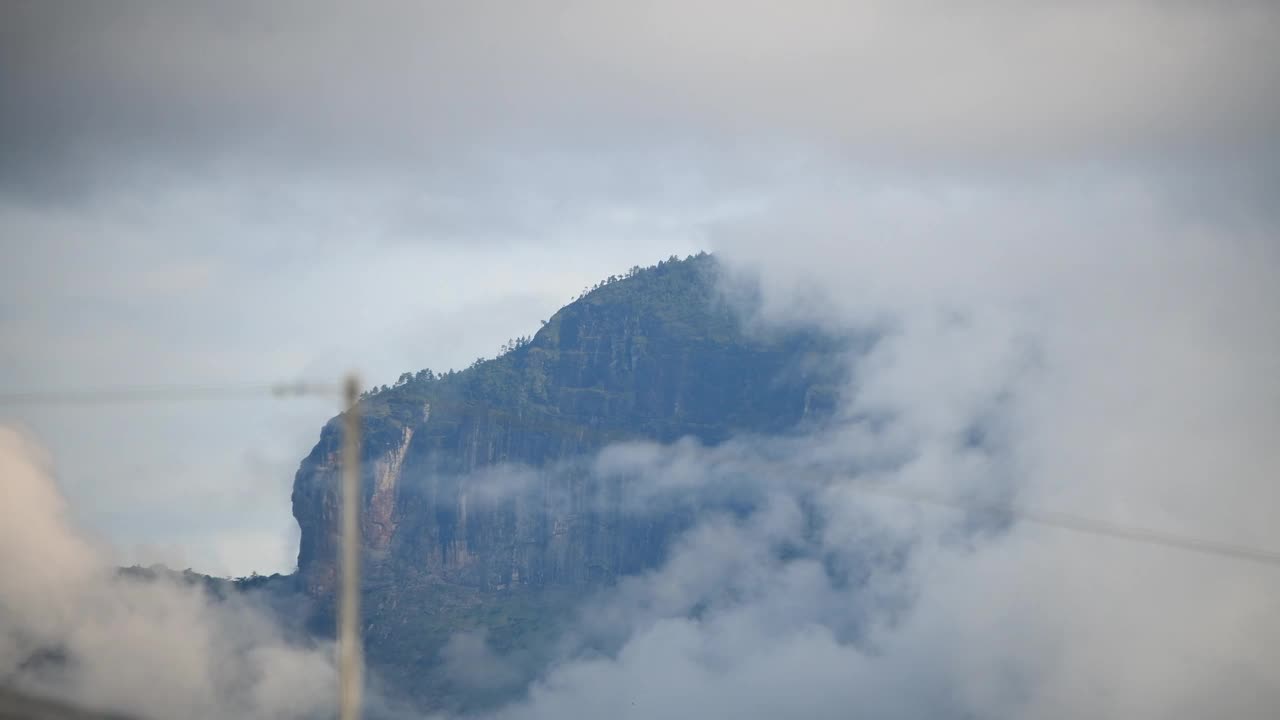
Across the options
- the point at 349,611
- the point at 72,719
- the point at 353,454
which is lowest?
the point at 72,719

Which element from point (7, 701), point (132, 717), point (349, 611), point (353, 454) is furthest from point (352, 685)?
point (7, 701)

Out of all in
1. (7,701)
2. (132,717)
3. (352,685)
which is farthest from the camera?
(7,701)

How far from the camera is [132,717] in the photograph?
101 metres

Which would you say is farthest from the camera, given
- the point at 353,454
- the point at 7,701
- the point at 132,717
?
the point at 7,701

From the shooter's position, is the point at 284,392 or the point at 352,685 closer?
the point at 352,685

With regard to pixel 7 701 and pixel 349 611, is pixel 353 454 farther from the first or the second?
pixel 7 701

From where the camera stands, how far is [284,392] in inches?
3696

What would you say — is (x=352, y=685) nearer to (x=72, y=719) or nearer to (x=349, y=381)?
(x=349, y=381)

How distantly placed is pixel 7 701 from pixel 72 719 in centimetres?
723

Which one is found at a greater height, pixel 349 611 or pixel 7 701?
pixel 349 611

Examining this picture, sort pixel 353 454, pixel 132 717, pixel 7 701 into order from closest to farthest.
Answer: pixel 353 454
pixel 132 717
pixel 7 701

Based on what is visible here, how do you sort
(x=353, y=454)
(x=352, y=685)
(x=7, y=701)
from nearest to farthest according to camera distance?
(x=352, y=685), (x=353, y=454), (x=7, y=701)

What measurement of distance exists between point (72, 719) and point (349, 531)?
1050 inches

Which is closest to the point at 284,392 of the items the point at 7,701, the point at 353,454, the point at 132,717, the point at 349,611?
the point at 353,454
